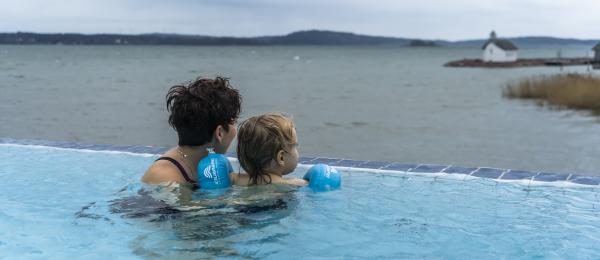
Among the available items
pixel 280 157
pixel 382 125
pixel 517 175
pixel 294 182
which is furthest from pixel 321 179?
pixel 382 125

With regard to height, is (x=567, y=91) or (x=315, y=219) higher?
(x=315, y=219)

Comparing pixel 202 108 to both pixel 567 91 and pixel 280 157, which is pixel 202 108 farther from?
pixel 567 91

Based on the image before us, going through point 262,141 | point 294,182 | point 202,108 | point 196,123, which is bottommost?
point 294,182

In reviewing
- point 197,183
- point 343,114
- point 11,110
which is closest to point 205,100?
point 197,183

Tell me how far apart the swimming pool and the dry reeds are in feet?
63.2

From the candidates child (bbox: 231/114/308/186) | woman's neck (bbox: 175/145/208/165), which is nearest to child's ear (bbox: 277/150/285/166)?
child (bbox: 231/114/308/186)

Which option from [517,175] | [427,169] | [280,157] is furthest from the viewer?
[427,169]

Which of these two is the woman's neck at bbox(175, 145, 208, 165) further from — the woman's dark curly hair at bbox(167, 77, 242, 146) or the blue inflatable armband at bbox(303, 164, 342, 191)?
the blue inflatable armband at bbox(303, 164, 342, 191)

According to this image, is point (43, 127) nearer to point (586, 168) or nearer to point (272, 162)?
point (586, 168)

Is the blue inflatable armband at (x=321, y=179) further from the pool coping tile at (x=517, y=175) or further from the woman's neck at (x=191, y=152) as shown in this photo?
the pool coping tile at (x=517, y=175)

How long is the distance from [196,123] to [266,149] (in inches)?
19.9

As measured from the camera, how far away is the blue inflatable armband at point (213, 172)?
444 cm

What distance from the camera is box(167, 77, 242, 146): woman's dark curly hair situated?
170 inches

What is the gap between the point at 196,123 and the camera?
4371 mm
